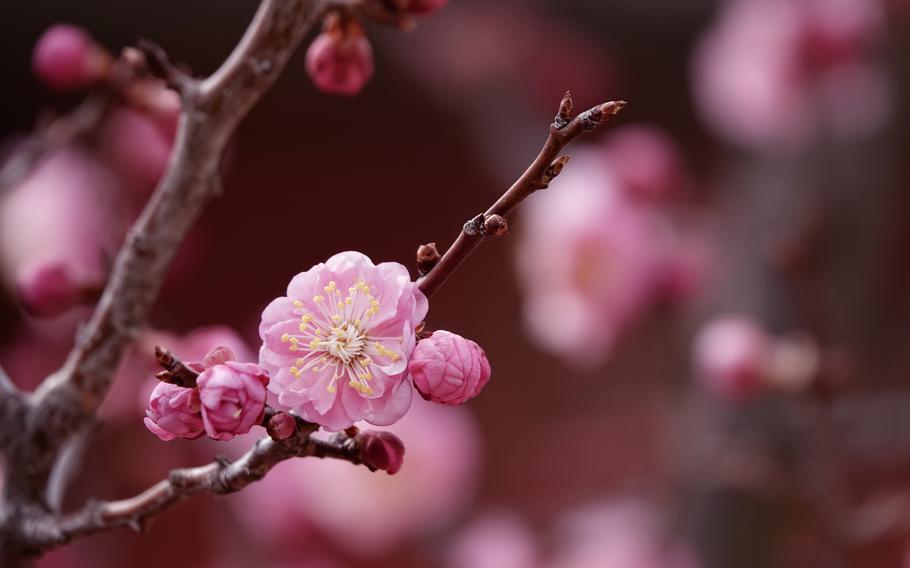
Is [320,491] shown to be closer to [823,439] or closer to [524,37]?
[823,439]

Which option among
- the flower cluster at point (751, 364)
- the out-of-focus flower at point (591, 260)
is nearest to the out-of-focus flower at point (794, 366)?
the flower cluster at point (751, 364)

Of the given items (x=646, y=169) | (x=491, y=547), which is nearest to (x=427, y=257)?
(x=646, y=169)

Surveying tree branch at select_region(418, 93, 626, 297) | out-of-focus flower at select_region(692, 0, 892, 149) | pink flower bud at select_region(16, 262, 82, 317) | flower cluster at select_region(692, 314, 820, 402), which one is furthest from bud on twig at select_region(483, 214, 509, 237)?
out-of-focus flower at select_region(692, 0, 892, 149)

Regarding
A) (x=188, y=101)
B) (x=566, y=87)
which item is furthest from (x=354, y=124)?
(x=188, y=101)

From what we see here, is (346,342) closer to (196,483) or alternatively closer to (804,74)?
→ (196,483)

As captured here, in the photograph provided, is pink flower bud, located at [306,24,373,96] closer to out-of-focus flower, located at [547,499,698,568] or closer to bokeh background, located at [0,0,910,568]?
bokeh background, located at [0,0,910,568]

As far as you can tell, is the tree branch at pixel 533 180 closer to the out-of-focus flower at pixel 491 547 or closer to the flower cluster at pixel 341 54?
the flower cluster at pixel 341 54
